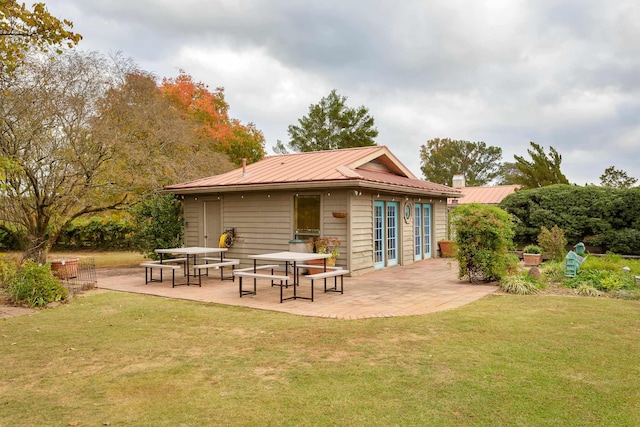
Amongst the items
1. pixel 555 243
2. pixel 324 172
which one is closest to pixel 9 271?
pixel 324 172

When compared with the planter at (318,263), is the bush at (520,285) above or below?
below

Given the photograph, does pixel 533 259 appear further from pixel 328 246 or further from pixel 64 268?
pixel 64 268

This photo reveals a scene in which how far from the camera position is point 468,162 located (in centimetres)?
4538

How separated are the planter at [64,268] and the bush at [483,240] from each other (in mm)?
8562

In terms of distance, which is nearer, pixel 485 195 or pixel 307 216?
pixel 307 216

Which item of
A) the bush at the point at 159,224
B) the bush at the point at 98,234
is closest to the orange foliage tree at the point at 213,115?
the bush at the point at 98,234

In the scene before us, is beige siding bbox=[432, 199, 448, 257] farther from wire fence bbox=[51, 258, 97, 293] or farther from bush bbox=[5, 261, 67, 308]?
bush bbox=[5, 261, 67, 308]

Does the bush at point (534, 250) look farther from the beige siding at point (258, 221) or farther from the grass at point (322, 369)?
the beige siding at point (258, 221)

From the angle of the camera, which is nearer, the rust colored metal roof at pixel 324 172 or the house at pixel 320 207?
Result: the house at pixel 320 207

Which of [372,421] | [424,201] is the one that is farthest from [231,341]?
[424,201]

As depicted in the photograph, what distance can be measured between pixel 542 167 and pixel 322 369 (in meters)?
20.1

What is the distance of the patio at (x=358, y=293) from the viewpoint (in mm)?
7055

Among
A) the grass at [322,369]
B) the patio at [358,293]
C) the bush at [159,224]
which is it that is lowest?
the grass at [322,369]

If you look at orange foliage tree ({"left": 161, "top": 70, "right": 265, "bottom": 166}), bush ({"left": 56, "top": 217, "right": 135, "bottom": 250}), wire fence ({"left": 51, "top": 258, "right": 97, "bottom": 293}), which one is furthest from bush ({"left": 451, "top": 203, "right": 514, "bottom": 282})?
orange foliage tree ({"left": 161, "top": 70, "right": 265, "bottom": 166})
